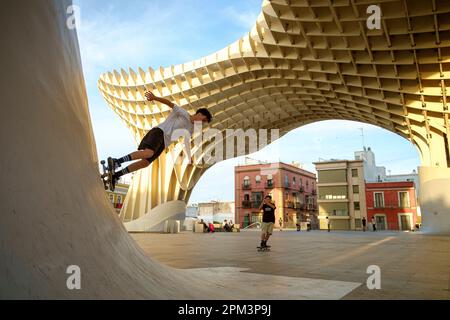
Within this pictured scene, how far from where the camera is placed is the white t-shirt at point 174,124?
4.80 meters

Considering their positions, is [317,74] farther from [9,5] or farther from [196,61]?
[9,5]

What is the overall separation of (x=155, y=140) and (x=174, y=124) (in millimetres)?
392

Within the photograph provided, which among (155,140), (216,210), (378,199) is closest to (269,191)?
(378,199)

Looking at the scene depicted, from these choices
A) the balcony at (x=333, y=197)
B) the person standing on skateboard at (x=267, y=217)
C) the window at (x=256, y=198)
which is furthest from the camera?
the window at (x=256, y=198)

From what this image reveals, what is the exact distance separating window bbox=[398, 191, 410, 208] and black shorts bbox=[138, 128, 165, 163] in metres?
46.8

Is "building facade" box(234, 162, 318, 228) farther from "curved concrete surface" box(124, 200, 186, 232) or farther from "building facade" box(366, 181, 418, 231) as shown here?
"curved concrete surface" box(124, 200, 186, 232)

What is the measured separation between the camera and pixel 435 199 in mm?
18562

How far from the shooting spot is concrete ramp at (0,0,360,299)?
1481mm

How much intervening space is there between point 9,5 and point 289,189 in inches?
2133

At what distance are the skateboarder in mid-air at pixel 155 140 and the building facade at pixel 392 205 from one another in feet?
150
